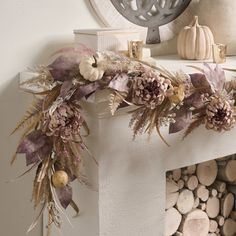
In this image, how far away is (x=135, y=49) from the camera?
4.11 ft

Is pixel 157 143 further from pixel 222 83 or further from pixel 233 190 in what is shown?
pixel 233 190

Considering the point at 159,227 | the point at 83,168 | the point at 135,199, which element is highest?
the point at 83,168

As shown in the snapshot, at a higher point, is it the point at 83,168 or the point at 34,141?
the point at 34,141

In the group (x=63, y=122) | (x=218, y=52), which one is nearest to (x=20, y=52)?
(x=63, y=122)

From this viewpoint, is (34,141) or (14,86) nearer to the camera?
(34,141)

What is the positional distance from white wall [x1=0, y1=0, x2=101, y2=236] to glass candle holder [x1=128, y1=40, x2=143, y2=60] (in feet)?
0.70

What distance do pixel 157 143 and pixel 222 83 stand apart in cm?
24

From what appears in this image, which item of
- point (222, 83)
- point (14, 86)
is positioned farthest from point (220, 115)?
point (14, 86)

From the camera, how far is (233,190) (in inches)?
67.7

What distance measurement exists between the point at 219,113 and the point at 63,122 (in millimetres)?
409

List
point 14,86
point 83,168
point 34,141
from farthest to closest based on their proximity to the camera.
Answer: point 14,86, point 83,168, point 34,141

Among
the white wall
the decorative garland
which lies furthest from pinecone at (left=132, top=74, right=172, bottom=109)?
the white wall

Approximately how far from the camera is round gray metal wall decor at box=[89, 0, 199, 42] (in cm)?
140

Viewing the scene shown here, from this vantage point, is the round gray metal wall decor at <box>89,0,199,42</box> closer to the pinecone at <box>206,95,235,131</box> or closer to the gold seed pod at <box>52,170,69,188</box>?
the pinecone at <box>206,95,235,131</box>
